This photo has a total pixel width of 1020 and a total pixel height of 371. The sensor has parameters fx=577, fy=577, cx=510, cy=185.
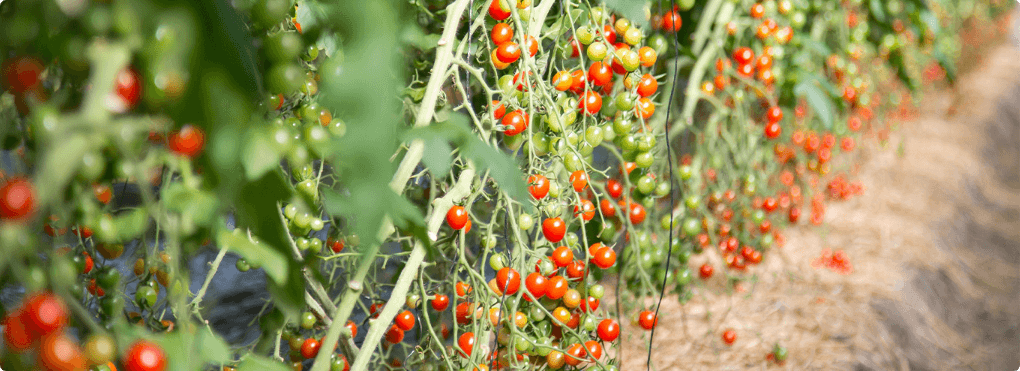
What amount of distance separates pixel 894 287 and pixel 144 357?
1909 mm

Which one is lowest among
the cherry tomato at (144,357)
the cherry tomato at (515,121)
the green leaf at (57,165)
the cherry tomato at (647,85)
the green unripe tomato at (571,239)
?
the green unripe tomato at (571,239)

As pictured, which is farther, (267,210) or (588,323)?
(588,323)

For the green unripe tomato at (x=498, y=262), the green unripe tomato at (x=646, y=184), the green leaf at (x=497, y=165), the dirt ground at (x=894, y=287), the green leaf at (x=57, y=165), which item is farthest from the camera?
the dirt ground at (x=894, y=287)

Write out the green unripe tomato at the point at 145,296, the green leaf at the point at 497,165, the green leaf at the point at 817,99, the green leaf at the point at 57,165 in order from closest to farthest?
the green leaf at the point at 57,165, the green leaf at the point at 497,165, the green unripe tomato at the point at 145,296, the green leaf at the point at 817,99

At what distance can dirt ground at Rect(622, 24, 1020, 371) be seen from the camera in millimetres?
1389

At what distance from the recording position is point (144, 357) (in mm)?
336

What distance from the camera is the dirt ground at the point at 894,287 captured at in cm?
139

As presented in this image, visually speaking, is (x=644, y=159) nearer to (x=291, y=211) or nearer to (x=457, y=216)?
(x=457, y=216)

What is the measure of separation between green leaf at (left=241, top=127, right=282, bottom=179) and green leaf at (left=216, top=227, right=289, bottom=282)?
0.16 ft

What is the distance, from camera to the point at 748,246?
160 centimetres

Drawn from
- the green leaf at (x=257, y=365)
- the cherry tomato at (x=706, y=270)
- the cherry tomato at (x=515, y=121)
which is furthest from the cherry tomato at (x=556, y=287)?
the cherry tomato at (x=706, y=270)

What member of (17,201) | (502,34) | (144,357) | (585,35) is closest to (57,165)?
(17,201)

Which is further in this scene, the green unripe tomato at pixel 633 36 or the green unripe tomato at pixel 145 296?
the green unripe tomato at pixel 633 36

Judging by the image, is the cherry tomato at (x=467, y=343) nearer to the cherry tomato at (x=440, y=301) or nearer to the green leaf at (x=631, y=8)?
the cherry tomato at (x=440, y=301)
